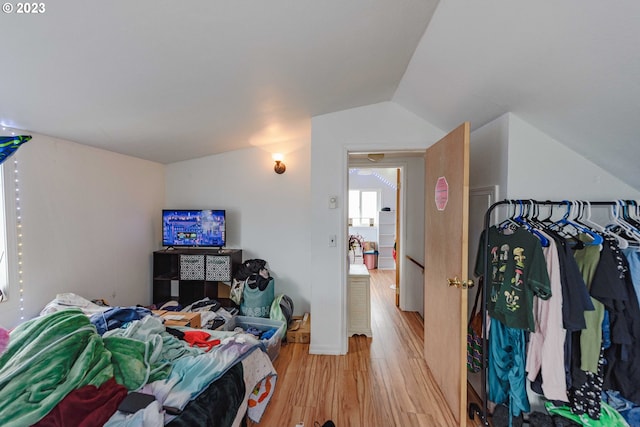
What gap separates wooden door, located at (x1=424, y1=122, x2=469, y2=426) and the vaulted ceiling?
411 millimetres

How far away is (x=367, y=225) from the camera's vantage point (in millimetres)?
7031

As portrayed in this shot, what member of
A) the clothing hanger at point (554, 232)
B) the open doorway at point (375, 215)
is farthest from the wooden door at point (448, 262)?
the open doorway at point (375, 215)

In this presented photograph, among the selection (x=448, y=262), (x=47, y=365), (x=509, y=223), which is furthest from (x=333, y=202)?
(x=47, y=365)

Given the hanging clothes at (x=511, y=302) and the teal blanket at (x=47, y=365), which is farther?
the hanging clothes at (x=511, y=302)

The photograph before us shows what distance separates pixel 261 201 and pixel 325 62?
2.08 m

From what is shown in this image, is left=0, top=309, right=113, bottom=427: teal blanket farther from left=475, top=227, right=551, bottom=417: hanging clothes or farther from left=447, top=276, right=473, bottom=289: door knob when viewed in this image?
left=475, top=227, right=551, bottom=417: hanging clothes

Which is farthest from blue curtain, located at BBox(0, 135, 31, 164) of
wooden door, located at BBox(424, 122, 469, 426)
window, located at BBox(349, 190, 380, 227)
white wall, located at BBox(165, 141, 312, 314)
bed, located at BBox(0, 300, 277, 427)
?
window, located at BBox(349, 190, 380, 227)

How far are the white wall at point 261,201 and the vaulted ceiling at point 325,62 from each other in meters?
1.24

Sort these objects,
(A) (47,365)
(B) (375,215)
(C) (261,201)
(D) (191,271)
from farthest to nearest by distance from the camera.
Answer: (B) (375,215), (C) (261,201), (D) (191,271), (A) (47,365)

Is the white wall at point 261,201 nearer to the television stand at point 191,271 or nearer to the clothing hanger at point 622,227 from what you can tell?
the television stand at point 191,271

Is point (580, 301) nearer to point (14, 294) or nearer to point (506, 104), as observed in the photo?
point (506, 104)

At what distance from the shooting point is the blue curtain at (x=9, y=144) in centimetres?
178

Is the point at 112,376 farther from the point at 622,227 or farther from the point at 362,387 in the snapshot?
the point at 622,227

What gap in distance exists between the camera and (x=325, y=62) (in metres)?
1.60
